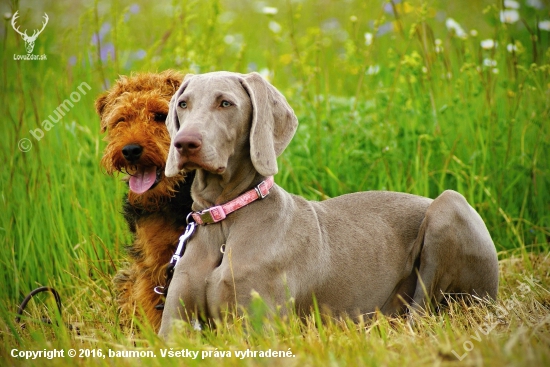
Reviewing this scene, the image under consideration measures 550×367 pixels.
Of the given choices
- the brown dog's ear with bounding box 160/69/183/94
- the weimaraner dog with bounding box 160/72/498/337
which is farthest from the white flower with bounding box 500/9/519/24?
the brown dog's ear with bounding box 160/69/183/94

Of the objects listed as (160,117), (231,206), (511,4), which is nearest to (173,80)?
(160,117)

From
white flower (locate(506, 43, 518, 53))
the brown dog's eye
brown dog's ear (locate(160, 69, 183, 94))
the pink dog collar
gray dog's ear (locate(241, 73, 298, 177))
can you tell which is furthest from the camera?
white flower (locate(506, 43, 518, 53))

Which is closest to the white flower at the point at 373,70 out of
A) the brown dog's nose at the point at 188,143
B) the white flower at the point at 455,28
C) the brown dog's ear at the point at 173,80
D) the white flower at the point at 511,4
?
the white flower at the point at 455,28

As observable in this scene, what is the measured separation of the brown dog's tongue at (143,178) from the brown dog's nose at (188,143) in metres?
0.58

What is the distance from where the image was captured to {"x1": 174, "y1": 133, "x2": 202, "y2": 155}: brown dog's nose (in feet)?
10.9

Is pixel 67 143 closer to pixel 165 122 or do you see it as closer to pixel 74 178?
pixel 74 178

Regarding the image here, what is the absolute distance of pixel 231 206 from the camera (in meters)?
3.72

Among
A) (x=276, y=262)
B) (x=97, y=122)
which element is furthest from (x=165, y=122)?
(x=97, y=122)

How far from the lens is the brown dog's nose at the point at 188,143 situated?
3.33 metres

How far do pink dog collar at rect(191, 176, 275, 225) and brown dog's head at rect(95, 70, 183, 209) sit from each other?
346mm

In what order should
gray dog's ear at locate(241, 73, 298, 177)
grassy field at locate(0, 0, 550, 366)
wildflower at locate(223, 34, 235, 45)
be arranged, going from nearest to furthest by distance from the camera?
gray dog's ear at locate(241, 73, 298, 177)
grassy field at locate(0, 0, 550, 366)
wildflower at locate(223, 34, 235, 45)

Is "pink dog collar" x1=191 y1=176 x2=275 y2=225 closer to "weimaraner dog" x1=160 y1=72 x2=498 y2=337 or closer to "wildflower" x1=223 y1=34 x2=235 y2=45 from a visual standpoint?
"weimaraner dog" x1=160 y1=72 x2=498 y2=337

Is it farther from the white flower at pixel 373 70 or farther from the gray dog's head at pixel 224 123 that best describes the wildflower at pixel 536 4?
the gray dog's head at pixel 224 123

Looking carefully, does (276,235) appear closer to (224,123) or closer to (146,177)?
(224,123)
